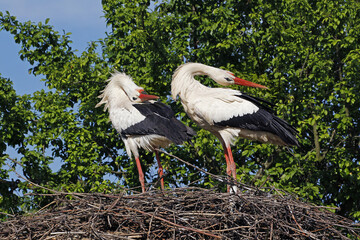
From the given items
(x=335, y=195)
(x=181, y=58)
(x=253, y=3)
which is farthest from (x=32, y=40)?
(x=335, y=195)

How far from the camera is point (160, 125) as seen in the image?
9.77m

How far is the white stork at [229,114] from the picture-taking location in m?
8.80

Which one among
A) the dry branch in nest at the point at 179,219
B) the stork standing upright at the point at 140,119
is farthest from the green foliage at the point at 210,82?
the dry branch in nest at the point at 179,219

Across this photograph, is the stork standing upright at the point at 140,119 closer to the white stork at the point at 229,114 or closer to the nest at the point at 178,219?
the white stork at the point at 229,114

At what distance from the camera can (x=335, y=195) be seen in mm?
12906

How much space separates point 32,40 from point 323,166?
5983mm

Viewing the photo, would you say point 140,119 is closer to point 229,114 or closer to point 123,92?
point 123,92

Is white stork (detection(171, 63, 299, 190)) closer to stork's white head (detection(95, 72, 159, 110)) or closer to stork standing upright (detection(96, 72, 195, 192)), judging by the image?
stork standing upright (detection(96, 72, 195, 192))

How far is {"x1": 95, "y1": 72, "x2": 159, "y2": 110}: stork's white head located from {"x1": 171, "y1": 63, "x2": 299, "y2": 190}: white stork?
1192 mm

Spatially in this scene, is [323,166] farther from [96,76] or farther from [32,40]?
[32,40]

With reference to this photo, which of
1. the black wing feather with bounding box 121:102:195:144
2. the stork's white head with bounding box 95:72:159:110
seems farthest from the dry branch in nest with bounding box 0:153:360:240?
the stork's white head with bounding box 95:72:159:110

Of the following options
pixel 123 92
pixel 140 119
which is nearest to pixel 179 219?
pixel 140 119

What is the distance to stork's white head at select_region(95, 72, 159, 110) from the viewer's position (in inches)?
406

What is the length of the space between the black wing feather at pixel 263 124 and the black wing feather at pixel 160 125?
0.87 m
